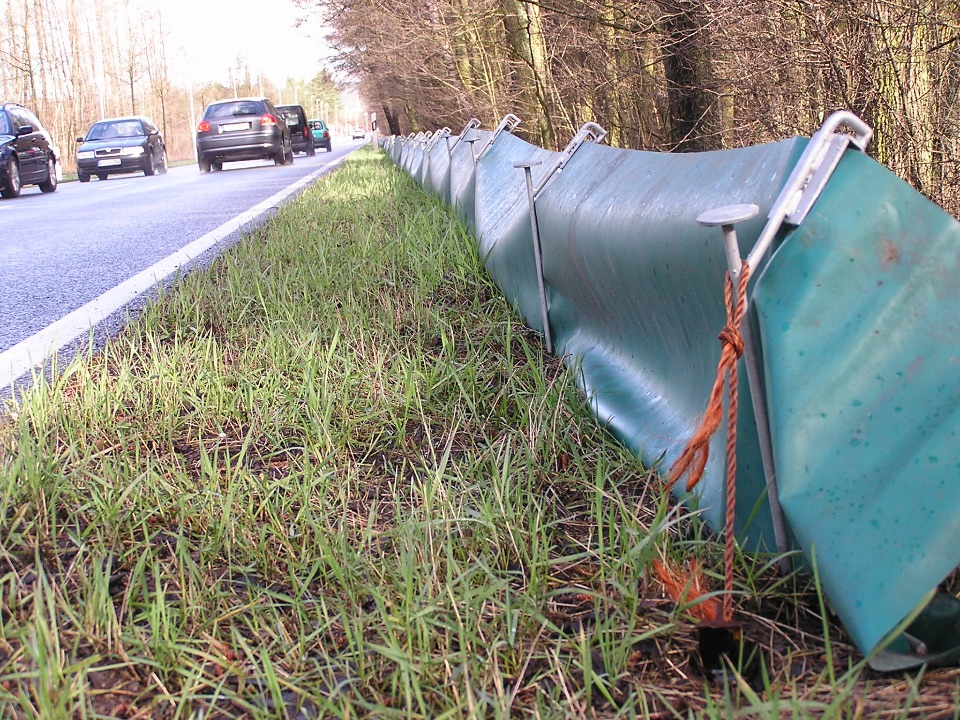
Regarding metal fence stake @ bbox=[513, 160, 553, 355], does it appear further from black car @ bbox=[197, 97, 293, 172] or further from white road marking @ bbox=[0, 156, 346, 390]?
black car @ bbox=[197, 97, 293, 172]

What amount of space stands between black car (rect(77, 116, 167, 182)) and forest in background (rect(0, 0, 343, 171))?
4.72 meters

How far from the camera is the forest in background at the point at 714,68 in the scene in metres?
4.80

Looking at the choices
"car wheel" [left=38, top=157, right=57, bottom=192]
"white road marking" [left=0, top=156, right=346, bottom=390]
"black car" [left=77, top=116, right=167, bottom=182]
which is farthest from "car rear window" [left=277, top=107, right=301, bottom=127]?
"white road marking" [left=0, top=156, right=346, bottom=390]

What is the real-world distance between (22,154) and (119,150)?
27.1 ft

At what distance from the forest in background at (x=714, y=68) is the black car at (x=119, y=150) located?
41.6 ft

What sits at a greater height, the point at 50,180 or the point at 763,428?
the point at 50,180

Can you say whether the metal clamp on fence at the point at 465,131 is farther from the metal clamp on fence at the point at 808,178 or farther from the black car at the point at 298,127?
the black car at the point at 298,127

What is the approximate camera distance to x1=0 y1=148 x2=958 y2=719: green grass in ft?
4.90

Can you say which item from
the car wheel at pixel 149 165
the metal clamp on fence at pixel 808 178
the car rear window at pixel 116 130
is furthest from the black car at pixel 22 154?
the metal clamp on fence at pixel 808 178

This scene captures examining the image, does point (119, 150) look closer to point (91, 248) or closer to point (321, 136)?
point (91, 248)

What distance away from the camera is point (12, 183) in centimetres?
1475

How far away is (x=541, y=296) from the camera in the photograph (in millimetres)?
3338

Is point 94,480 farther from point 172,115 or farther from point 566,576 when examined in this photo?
point 172,115

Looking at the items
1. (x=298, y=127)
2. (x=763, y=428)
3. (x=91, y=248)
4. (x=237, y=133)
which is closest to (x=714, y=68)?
(x=91, y=248)
